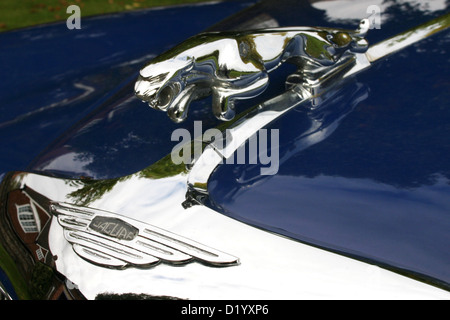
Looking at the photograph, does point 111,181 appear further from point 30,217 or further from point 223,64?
point 223,64

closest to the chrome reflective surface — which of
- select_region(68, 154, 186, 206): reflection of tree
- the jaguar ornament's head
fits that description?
select_region(68, 154, 186, 206): reflection of tree

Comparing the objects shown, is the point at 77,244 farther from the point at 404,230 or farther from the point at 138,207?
the point at 404,230

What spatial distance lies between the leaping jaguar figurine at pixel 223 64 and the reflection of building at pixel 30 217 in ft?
0.97

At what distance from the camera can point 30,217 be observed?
3.43ft

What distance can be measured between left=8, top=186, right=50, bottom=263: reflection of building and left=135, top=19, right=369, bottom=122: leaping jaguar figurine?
0.97ft

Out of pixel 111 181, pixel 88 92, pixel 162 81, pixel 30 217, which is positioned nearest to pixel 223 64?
pixel 162 81

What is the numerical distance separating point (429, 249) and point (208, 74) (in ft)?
1.60

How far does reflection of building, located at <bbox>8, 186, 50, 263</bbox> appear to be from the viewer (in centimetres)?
99

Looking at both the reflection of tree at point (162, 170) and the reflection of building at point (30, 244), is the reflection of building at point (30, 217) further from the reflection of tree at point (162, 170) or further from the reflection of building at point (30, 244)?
the reflection of tree at point (162, 170)

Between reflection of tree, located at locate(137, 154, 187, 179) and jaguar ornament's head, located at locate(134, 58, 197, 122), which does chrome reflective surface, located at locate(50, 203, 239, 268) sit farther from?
jaguar ornament's head, located at locate(134, 58, 197, 122)

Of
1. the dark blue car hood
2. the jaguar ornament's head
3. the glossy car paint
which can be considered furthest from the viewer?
the glossy car paint

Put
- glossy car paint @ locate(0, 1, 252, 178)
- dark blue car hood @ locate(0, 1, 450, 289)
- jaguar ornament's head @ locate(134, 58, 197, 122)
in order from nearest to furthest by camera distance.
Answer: dark blue car hood @ locate(0, 1, 450, 289)
jaguar ornament's head @ locate(134, 58, 197, 122)
glossy car paint @ locate(0, 1, 252, 178)

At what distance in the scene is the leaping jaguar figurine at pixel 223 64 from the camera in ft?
3.19

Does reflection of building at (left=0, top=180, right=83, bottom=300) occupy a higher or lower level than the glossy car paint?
lower
